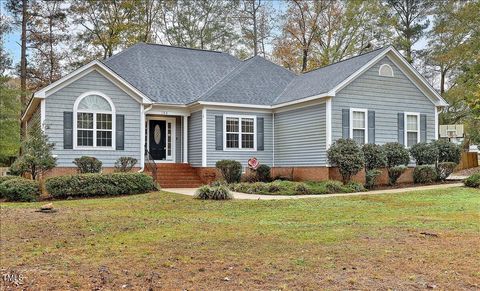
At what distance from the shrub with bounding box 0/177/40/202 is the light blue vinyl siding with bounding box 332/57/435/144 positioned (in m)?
11.2

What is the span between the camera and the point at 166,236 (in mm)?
8969

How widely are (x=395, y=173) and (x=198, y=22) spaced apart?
78.5 feet

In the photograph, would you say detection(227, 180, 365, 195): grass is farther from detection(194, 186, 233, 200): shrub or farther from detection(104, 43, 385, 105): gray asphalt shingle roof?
detection(104, 43, 385, 105): gray asphalt shingle roof

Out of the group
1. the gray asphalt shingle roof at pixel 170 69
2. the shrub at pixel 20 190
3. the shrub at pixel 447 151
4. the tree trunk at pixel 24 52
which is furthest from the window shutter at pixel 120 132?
the tree trunk at pixel 24 52

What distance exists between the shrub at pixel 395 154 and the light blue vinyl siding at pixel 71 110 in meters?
10.1

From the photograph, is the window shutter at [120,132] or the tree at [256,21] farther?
the tree at [256,21]

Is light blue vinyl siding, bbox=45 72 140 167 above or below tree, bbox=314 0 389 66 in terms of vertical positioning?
below

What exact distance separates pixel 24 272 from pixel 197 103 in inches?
591

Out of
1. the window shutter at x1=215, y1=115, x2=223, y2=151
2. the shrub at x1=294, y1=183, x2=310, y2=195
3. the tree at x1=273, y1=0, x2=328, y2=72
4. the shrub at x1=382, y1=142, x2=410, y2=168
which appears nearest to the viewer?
the shrub at x1=294, y1=183, x2=310, y2=195

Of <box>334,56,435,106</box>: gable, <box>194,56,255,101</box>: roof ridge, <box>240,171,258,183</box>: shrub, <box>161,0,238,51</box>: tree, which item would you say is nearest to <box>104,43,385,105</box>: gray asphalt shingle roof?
<box>194,56,255,101</box>: roof ridge

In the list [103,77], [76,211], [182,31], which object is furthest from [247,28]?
[76,211]

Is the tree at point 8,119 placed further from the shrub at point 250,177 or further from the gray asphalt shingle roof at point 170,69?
the shrub at point 250,177

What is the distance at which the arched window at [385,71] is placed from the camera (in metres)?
21.1

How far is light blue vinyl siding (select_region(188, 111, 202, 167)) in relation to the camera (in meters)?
21.7
